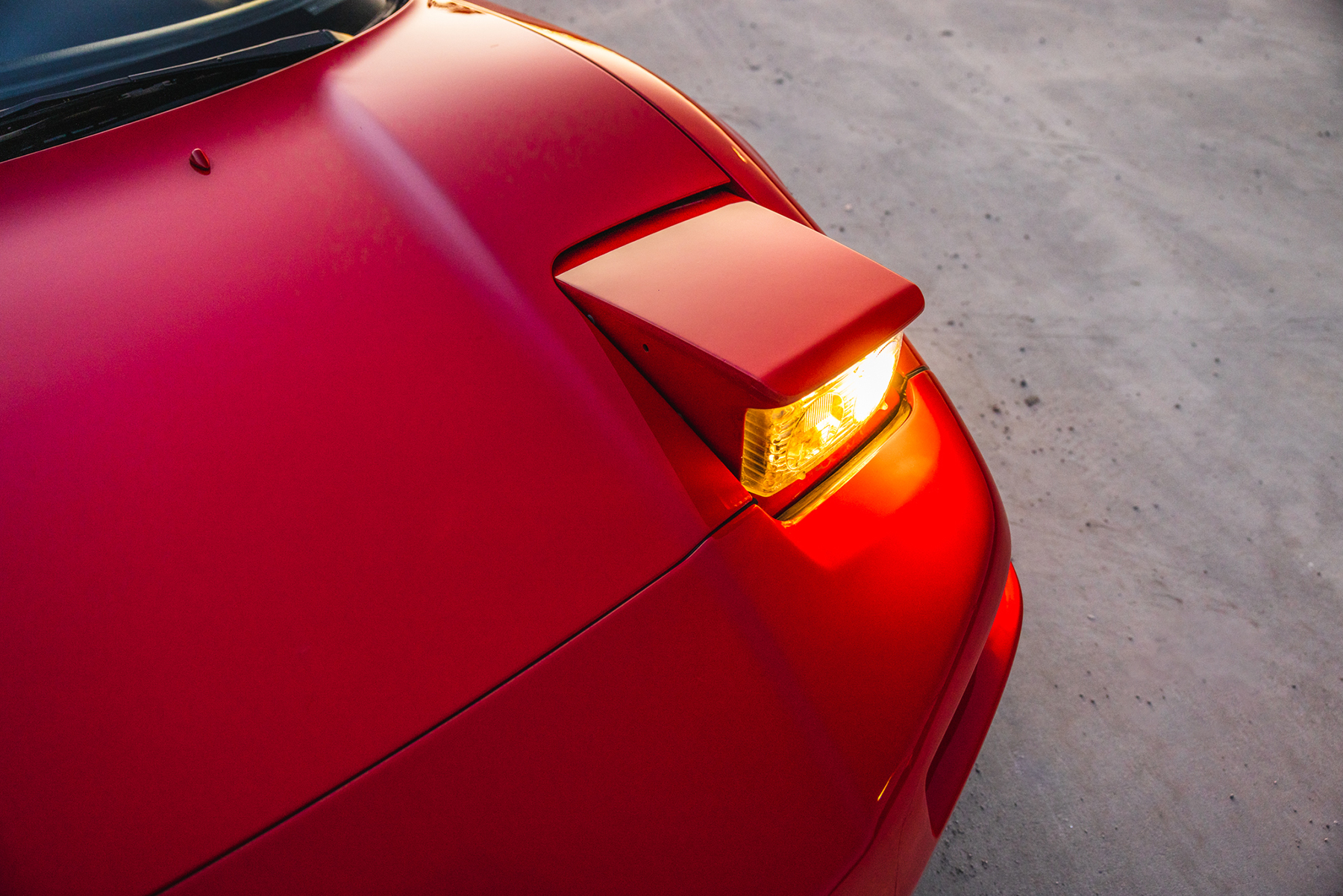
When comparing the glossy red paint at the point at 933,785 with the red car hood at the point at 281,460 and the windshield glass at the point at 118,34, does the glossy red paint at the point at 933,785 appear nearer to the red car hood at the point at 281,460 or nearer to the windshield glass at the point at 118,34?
the red car hood at the point at 281,460

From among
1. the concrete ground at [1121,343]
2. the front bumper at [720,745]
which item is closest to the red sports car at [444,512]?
the front bumper at [720,745]

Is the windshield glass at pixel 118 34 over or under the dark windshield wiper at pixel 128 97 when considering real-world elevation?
over

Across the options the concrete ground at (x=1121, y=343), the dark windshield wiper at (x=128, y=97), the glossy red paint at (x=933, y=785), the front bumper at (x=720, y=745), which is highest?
the dark windshield wiper at (x=128, y=97)

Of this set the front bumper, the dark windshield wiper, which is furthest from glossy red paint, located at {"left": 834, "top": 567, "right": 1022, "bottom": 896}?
the dark windshield wiper

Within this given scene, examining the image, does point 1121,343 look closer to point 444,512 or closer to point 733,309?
point 733,309

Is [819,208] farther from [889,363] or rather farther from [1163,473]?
[889,363]

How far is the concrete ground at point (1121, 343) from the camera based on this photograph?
1433mm

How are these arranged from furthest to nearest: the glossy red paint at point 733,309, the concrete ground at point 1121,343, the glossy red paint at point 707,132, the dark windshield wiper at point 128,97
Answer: the concrete ground at point 1121,343 → the glossy red paint at point 707,132 → the dark windshield wiper at point 128,97 → the glossy red paint at point 733,309

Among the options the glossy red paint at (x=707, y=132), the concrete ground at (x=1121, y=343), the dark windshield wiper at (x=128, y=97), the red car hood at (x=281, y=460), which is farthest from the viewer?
the concrete ground at (x=1121, y=343)

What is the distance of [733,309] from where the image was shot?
812 mm

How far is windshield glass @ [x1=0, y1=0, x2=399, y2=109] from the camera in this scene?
3.29 feet

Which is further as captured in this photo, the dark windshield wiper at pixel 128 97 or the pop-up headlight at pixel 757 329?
the dark windshield wiper at pixel 128 97

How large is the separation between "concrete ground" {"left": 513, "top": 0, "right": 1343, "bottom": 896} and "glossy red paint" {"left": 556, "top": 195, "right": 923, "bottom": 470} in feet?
3.28

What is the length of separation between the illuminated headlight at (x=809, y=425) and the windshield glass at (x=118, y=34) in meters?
0.90
